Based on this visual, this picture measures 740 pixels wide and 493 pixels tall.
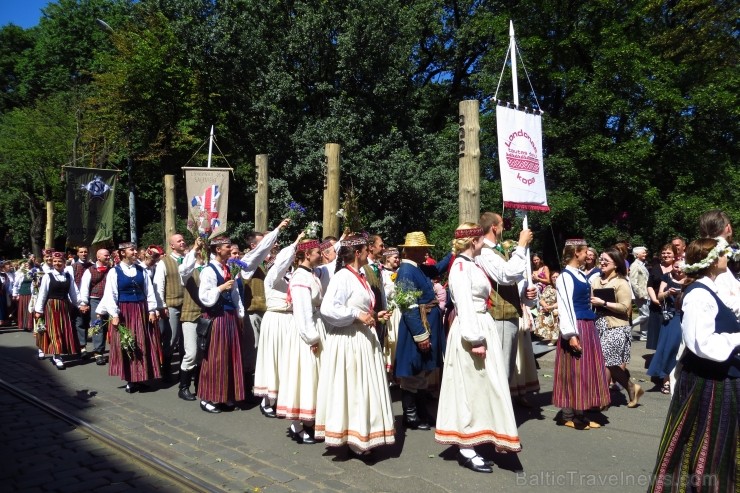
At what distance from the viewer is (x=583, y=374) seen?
5953 millimetres

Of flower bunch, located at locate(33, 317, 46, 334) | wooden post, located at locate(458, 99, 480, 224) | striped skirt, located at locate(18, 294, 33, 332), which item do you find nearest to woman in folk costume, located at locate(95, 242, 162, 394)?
flower bunch, located at locate(33, 317, 46, 334)

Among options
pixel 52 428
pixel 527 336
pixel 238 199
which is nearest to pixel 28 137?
pixel 238 199

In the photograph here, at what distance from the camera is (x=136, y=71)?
2262 centimetres

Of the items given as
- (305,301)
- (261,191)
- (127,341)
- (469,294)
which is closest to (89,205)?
(261,191)

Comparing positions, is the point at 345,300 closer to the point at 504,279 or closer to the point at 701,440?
the point at 504,279

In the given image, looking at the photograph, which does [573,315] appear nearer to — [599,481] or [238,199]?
[599,481]

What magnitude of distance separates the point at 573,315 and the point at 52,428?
548cm

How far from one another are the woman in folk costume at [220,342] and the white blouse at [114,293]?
5.72ft

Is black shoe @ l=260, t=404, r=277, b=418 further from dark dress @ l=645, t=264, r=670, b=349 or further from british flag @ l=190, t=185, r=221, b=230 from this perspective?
british flag @ l=190, t=185, r=221, b=230

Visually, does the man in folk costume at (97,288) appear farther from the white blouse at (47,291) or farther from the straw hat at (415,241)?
the straw hat at (415,241)

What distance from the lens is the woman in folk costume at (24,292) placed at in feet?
49.6

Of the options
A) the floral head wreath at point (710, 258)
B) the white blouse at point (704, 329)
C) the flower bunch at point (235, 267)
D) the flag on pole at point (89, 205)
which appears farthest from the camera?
the flag on pole at point (89, 205)

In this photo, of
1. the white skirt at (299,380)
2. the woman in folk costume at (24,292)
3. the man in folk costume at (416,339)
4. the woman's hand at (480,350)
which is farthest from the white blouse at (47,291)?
the woman's hand at (480,350)

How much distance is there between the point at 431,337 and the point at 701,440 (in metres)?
3.04
